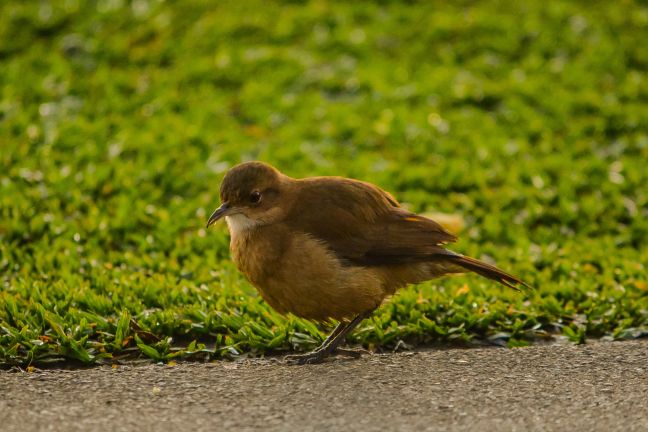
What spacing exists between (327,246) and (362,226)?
0.29m

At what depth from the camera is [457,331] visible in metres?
6.13

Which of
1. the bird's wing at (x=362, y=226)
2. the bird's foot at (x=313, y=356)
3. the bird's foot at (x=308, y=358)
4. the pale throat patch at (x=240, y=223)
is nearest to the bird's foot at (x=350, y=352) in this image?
the bird's foot at (x=313, y=356)

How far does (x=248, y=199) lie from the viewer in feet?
19.1

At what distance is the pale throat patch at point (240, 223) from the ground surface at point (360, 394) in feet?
2.44

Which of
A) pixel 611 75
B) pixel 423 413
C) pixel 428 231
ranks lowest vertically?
pixel 423 413

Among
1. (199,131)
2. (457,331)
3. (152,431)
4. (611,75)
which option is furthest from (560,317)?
(611,75)

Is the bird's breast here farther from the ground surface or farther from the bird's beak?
the ground surface

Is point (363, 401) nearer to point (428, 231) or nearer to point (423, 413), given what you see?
point (423, 413)

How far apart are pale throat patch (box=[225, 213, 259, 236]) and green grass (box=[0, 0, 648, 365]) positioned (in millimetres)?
571

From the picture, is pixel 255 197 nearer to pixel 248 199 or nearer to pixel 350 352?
pixel 248 199

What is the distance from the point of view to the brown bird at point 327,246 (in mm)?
5574

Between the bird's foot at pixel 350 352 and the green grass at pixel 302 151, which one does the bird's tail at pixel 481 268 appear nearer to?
the green grass at pixel 302 151

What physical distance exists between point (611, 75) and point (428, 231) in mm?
5762

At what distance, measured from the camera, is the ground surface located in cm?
465
